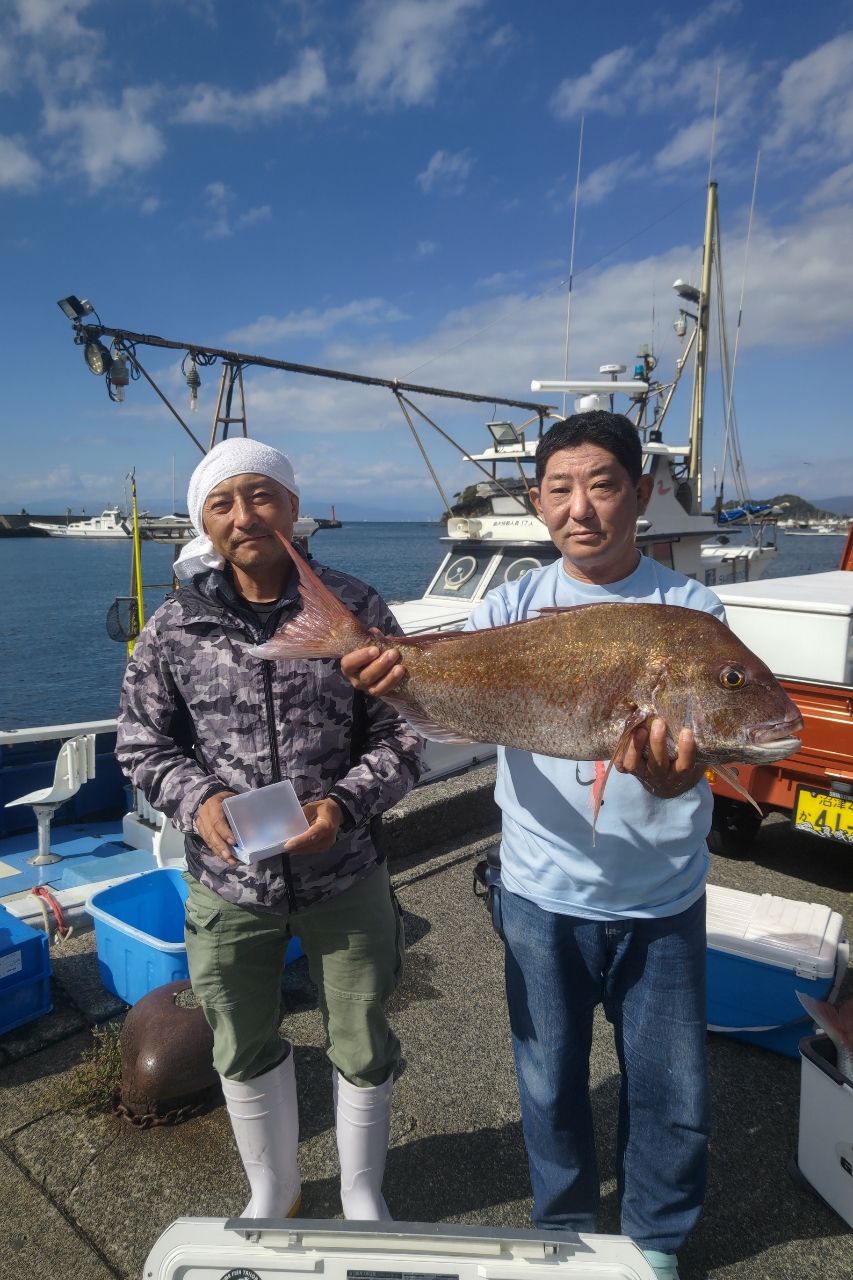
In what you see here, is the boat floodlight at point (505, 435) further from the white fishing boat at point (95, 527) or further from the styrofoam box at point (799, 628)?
the white fishing boat at point (95, 527)

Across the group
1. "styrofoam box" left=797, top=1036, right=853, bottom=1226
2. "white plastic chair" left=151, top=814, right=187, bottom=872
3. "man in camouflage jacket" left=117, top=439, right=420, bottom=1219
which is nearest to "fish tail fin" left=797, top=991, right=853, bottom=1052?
"styrofoam box" left=797, top=1036, right=853, bottom=1226

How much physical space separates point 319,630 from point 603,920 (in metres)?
1.23

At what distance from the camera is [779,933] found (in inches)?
142

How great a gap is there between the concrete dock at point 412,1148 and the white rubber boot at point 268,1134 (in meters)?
0.19

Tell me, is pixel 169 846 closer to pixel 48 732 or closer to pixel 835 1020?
pixel 48 732

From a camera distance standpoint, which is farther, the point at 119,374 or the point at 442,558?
the point at 442,558

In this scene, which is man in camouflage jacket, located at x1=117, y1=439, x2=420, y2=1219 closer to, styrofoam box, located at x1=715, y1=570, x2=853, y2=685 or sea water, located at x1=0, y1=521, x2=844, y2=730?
styrofoam box, located at x1=715, y1=570, x2=853, y2=685

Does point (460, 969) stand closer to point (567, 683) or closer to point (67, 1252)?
point (67, 1252)

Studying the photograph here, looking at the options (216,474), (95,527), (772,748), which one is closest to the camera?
(772,748)

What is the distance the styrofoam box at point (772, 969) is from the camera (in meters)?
3.44

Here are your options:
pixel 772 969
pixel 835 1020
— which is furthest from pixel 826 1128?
pixel 772 969

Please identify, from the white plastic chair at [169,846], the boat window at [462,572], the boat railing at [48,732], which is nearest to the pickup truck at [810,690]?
the white plastic chair at [169,846]

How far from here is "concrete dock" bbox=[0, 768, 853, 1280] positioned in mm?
2656

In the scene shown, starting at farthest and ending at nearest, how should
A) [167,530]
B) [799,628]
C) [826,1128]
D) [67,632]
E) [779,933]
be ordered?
1. [67,632]
2. [167,530]
3. [799,628]
4. [779,933]
5. [826,1128]
